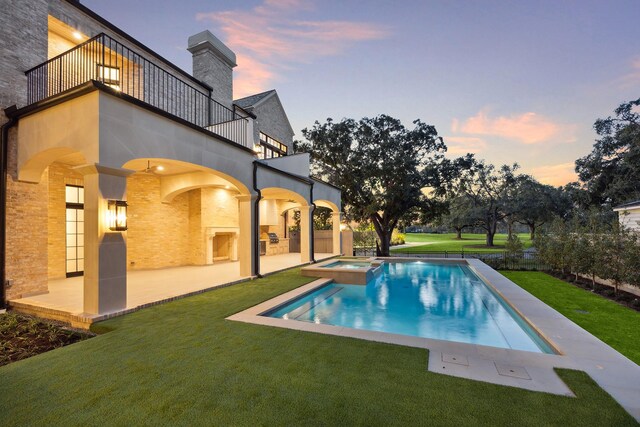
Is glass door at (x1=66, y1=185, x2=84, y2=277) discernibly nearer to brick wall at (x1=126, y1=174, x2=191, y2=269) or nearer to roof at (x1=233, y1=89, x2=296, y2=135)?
brick wall at (x1=126, y1=174, x2=191, y2=269)

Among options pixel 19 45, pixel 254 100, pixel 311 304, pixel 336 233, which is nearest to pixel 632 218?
pixel 311 304

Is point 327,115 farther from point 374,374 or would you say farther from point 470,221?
point 470,221

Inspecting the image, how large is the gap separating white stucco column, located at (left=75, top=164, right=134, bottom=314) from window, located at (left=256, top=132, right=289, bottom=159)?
34.1 feet

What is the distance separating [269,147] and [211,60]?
18.7 ft

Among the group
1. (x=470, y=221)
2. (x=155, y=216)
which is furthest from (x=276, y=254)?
(x=470, y=221)

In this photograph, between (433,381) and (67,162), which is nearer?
(433,381)

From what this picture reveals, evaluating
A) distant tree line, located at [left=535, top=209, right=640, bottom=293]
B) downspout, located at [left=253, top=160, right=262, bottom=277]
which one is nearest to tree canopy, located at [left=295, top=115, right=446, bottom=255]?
distant tree line, located at [left=535, top=209, right=640, bottom=293]

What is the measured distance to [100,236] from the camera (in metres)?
5.16

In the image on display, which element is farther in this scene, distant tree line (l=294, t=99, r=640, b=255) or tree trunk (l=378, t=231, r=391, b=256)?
tree trunk (l=378, t=231, r=391, b=256)

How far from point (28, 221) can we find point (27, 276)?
4.24 ft

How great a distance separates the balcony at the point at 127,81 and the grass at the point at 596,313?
32.6 ft

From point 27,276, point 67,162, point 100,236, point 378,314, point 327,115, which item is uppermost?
point 327,115

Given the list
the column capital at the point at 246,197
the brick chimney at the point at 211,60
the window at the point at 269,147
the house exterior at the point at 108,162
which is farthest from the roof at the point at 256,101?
the column capital at the point at 246,197

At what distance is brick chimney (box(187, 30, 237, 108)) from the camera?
39.1 ft
